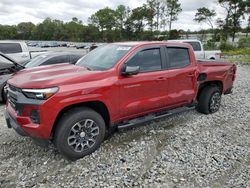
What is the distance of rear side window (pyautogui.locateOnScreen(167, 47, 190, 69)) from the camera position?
16.7 feet

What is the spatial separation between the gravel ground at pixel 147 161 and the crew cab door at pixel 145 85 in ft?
2.03

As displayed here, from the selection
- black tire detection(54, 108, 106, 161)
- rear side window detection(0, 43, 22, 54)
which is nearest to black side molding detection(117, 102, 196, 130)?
black tire detection(54, 108, 106, 161)

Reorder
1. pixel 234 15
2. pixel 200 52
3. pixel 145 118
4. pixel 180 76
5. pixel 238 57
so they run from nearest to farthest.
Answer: pixel 145 118, pixel 180 76, pixel 200 52, pixel 238 57, pixel 234 15

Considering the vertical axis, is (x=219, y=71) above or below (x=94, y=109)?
above

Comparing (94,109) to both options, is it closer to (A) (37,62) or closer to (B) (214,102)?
(B) (214,102)

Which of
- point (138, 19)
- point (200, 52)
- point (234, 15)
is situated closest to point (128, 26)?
point (138, 19)

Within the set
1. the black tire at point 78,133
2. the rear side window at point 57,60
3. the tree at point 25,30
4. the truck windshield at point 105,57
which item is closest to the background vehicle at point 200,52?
the rear side window at point 57,60

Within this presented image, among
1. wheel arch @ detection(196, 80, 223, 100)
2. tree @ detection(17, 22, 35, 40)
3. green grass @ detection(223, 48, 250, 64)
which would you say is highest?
tree @ detection(17, 22, 35, 40)

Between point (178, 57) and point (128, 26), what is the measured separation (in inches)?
2716

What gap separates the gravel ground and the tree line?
125 feet

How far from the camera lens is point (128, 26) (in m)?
71.8

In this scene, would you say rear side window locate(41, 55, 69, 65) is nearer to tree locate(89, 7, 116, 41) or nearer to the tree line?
the tree line

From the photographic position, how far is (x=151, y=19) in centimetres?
6719

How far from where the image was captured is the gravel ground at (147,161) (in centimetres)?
349
